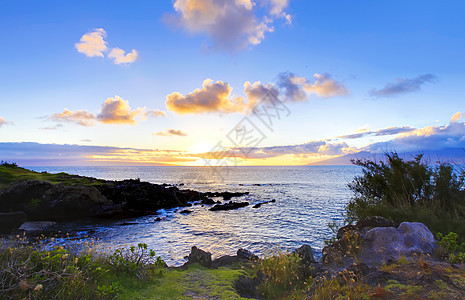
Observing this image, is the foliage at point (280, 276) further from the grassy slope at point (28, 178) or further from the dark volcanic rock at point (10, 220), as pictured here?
the grassy slope at point (28, 178)

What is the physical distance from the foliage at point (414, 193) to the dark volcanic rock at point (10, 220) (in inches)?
980

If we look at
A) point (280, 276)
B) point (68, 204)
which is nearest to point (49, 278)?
point (280, 276)

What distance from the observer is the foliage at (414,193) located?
428 inches

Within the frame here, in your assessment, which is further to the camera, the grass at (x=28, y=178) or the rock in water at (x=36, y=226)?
the grass at (x=28, y=178)

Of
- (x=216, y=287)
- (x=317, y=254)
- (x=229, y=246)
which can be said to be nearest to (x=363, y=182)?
(x=317, y=254)

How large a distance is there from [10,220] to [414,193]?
28569 mm

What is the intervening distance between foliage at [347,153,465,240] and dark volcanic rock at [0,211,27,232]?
24899 mm

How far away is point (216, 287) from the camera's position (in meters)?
6.91

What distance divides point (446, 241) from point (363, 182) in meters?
7.47

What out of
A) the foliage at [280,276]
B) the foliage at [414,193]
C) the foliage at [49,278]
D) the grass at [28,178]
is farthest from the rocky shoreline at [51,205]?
the foliage at [414,193]

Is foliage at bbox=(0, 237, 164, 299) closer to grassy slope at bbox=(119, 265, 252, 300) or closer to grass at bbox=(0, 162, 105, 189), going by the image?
grassy slope at bbox=(119, 265, 252, 300)

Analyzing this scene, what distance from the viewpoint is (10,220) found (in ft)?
67.5

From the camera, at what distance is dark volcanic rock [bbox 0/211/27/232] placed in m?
20.1

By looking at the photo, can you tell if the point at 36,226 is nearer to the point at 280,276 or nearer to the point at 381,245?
the point at 280,276
